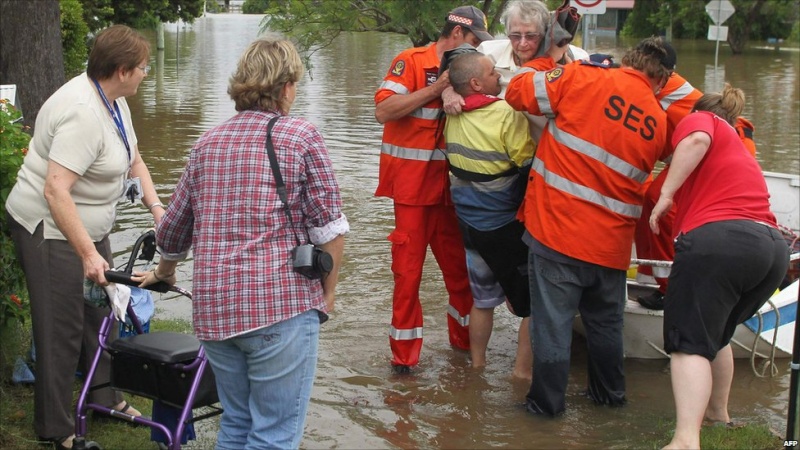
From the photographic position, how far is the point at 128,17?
27.5 meters

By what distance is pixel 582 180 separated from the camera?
17.0ft

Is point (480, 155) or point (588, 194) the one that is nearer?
point (588, 194)

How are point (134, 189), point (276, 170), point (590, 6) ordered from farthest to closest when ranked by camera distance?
point (590, 6), point (134, 189), point (276, 170)

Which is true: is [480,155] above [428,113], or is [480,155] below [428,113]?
below

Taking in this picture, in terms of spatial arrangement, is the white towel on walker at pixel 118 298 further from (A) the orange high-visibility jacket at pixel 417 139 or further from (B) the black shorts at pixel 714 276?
(B) the black shorts at pixel 714 276

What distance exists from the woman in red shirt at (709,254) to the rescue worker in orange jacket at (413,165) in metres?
1.55

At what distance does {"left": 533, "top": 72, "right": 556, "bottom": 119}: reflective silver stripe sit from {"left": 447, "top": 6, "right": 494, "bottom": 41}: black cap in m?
0.90

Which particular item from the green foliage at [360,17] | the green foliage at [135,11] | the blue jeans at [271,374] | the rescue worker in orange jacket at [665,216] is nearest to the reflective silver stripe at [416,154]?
the rescue worker in orange jacket at [665,216]

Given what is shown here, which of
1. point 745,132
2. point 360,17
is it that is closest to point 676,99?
point 745,132

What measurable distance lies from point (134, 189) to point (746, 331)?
382cm

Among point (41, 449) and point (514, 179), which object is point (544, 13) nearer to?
point (514, 179)

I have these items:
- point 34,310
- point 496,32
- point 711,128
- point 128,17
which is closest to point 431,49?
point 711,128

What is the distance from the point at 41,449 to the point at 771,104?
67.0 feet

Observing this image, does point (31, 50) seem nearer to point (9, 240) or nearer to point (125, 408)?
point (9, 240)
